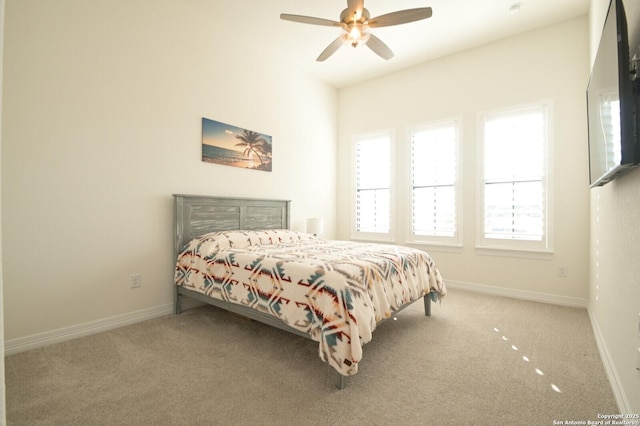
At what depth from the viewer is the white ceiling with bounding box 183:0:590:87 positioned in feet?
11.4

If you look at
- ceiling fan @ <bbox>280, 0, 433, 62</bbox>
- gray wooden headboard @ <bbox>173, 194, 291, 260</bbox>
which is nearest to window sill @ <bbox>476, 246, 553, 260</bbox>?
gray wooden headboard @ <bbox>173, 194, 291, 260</bbox>

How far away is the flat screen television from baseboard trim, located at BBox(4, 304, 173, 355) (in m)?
3.77

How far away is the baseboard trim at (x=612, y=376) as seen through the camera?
5.84ft

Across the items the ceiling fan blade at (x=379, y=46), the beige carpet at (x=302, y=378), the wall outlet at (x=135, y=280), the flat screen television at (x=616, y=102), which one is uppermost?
the ceiling fan blade at (x=379, y=46)

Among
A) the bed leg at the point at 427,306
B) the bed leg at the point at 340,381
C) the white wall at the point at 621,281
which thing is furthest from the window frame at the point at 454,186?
the bed leg at the point at 340,381

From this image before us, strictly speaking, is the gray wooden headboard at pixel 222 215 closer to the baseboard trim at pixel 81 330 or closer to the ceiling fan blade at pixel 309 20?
the baseboard trim at pixel 81 330

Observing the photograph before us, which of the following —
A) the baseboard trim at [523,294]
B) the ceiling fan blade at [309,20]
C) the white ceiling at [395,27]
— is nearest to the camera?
the ceiling fan blade at [309,20]

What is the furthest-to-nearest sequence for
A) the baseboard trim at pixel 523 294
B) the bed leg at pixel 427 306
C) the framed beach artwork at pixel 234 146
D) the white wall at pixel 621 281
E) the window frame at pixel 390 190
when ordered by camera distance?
→ 1. the window frame at pixel 390 190
2. the framed beach artwork at pixel 234 146
3. the baseboard trim at pixel 523 294
4. the bed leg at pixel 427 306
5. the white wall at pixel 621 281

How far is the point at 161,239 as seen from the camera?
3354 mm

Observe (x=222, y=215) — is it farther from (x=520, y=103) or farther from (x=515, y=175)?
(x=520, y=103)

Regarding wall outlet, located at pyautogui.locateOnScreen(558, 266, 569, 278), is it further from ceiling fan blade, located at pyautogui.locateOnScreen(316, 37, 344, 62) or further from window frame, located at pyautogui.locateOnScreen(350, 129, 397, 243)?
ceiling fan blade, located at pyautogui.locateOnScreen(316, 37, 344, 62)

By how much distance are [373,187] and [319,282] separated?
336cm

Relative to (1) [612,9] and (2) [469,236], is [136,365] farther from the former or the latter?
(2) [469,236]

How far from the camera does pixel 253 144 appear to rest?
426 cm
